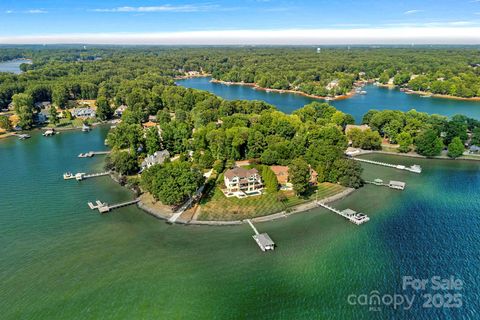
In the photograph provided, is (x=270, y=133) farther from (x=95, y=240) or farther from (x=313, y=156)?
(x=95, y=240)

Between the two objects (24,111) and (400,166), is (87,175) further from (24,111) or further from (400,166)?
(400,166)

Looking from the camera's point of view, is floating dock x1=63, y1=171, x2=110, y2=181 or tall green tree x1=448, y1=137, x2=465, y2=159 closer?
floating dock x1=63, y1=171, x2=110, y2=181

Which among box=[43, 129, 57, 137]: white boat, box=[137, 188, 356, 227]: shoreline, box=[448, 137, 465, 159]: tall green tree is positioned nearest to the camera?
box=[137, 188, 356, 227]: shoreline

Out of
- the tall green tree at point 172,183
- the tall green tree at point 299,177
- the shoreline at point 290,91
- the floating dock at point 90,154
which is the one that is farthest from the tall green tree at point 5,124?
the shoreline at point 290,91

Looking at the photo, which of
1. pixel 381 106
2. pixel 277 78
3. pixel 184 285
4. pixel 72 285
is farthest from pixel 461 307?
pixel 277 78

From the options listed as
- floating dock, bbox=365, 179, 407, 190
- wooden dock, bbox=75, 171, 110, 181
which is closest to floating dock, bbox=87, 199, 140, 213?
wooden dock, bbox=75, 171, 110, 181

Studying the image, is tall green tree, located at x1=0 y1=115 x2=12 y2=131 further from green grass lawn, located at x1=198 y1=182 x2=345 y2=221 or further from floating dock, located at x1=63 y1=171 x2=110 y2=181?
green grass lawn, located at x1=198 y1=182 x2=345 y2=221
